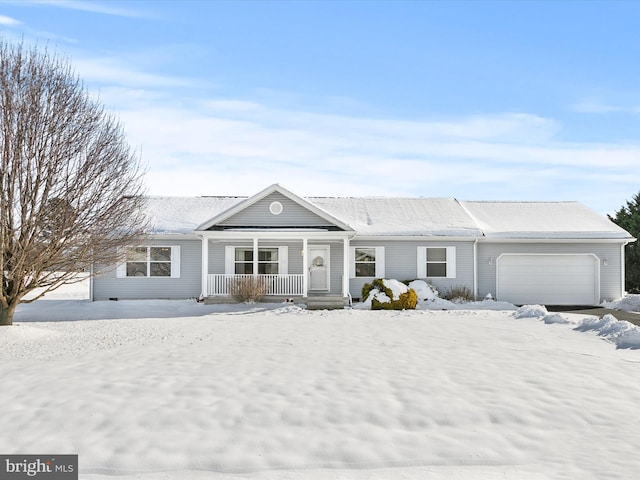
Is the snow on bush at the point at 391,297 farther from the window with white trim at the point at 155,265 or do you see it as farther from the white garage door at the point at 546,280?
the window with white trim at the point at 155,265

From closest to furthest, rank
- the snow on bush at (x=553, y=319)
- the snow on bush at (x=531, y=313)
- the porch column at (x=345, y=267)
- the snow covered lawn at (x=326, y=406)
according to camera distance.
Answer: the snow covered lawn at (x=326, y=406)
the snow on bush at (x=553, y=319)
the snow on bush at (x=531, y=313)
the porch column at (x=345, y=267)

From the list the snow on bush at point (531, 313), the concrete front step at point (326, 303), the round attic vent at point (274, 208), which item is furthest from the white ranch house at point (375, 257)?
the snow on bush at point (531, 313)

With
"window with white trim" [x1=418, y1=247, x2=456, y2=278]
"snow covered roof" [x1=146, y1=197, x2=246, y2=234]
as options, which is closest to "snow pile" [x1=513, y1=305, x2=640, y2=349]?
"window with white trim" [x1=418, y1=247, x2=456, y2=278]

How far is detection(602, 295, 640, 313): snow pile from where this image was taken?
21312mm

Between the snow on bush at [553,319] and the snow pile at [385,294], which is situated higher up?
the snow pile at [385,294]

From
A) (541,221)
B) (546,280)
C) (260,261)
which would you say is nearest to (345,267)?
(260,261)

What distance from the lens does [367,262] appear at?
23.2m

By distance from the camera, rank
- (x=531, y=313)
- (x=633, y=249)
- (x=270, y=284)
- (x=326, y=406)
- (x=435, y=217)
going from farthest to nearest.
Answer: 1. (x=633, y=249)
2. (x=435, y=217)
3. (x=270, y=284)
4. (x=531, y=313)
5. (x=326, y=406)

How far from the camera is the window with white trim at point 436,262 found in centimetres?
2298

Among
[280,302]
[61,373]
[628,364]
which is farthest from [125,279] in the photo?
[628,364]

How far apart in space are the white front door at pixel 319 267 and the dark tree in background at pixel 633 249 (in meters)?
18.4

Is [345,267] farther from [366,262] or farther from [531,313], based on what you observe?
[531,313]

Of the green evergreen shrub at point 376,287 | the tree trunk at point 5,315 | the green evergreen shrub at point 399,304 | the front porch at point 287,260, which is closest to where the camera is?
the tree trunk at point 5,315

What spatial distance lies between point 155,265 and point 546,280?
17.0m
